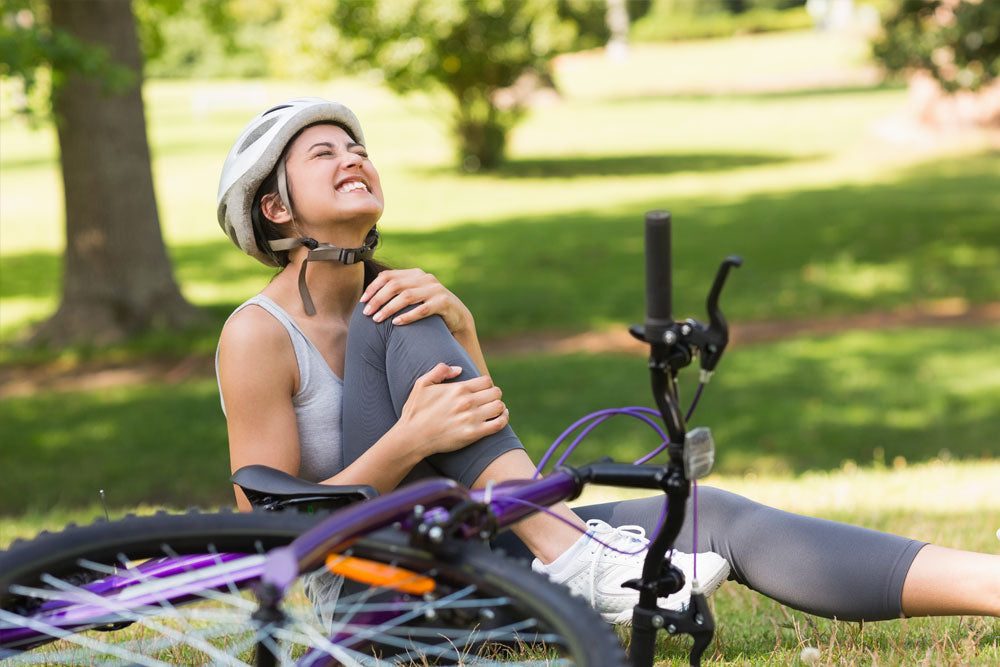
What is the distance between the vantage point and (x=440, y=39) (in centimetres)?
2186

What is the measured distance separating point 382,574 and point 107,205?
986cm

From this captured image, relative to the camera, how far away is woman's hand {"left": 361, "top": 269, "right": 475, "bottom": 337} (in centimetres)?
259

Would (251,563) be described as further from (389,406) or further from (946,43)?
(946,43)

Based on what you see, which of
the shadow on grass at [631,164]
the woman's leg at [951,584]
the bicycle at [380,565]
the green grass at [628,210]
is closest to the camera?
the bicycle at [380,565]

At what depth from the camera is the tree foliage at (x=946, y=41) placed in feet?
37.8

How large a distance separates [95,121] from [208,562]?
9.53m

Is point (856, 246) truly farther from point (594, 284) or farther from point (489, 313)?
point (489, 313)

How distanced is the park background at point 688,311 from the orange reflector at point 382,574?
3.99ft

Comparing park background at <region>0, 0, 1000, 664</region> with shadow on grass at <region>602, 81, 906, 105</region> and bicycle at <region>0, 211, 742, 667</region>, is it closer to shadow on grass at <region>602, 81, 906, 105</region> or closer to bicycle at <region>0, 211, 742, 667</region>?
bicycle at <region>0, 211, 742, 667</region>

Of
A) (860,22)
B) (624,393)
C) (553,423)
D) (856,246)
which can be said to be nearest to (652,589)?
(553,423)

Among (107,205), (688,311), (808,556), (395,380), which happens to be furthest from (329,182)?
(688,311)

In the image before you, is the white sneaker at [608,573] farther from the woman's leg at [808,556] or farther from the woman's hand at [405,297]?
the woman's hand at [405,297]

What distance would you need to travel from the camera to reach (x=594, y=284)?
13.6m

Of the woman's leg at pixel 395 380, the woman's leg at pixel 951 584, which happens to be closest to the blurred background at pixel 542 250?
the woman's leg at pixel 951 584
